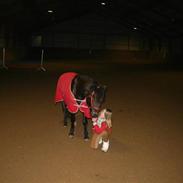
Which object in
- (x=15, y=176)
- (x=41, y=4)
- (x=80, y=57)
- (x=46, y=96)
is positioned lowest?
(x=15, y=176)

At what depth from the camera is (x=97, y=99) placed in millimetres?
5180

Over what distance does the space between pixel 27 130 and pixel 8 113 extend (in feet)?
5.78

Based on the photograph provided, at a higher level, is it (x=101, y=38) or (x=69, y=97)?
(x=101, y=38)

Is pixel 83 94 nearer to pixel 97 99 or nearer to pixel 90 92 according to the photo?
pixel 90 92

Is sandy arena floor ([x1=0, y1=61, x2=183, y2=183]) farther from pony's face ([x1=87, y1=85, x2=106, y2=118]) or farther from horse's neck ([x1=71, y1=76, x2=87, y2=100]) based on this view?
horse's neck ([x1=71, y1=76, x2=87, y2=100])

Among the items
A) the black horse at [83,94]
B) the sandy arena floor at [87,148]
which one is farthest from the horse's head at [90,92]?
the sandy arena floor at [87,148]

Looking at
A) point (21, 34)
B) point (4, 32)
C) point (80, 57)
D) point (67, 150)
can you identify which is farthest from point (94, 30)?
point (67, 150)

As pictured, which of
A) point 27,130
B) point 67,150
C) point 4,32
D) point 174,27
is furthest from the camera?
point 174,27

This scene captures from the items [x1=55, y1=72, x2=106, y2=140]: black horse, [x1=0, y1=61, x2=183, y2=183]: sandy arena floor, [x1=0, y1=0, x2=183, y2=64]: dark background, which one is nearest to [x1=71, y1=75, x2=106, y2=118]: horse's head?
[x1=55, y1=72, x2=106, y2=140]: black horse

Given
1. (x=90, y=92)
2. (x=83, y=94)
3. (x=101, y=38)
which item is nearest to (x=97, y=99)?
(x=90, y=92)

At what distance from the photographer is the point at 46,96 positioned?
434 inches

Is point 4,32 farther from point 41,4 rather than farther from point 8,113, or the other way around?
point 8,113

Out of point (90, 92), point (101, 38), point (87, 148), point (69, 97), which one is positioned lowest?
point (87, 148)

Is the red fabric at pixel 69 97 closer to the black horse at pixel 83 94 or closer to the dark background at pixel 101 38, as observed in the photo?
the black horse at pixel 83 94
